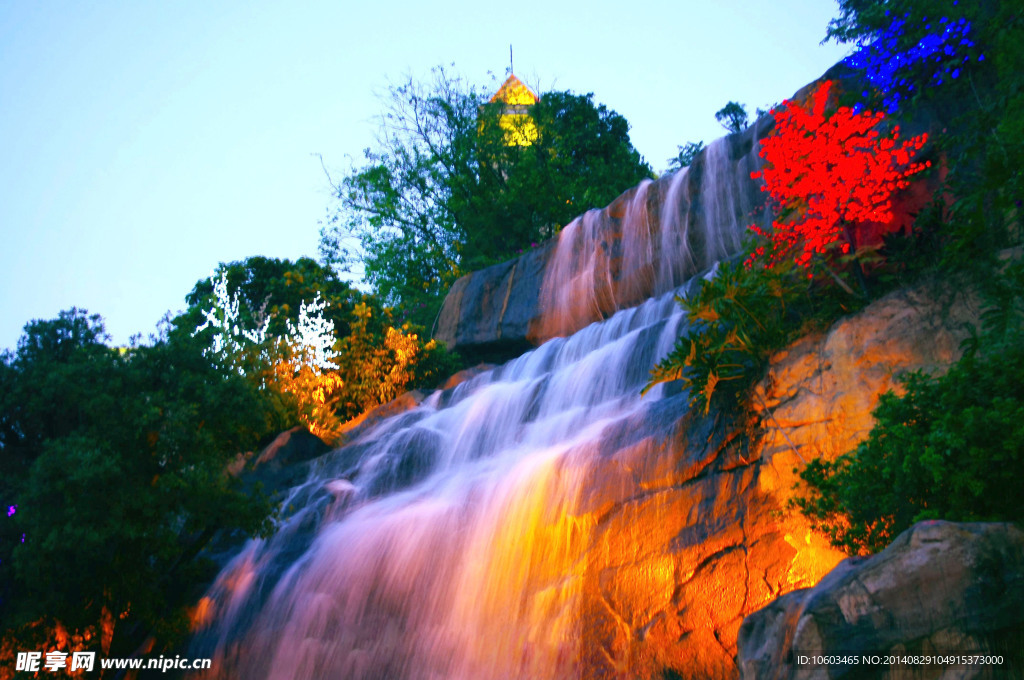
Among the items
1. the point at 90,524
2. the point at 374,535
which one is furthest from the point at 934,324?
the point at 90,524

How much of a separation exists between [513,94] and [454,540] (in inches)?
887

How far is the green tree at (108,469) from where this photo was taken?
758 cm

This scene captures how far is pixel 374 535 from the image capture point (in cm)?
915

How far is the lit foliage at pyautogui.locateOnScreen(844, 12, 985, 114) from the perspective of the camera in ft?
30.6

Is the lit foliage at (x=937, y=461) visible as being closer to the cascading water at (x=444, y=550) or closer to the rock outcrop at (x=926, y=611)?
the rock outcrop at (x=926, y=611)

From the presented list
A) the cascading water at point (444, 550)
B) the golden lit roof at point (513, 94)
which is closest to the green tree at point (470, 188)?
the golden lit roof at point (513, 94)

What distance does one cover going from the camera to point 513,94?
2748 cm

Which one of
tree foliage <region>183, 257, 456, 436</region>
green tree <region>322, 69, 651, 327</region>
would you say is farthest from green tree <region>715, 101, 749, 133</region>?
tree foliage <region>183, 257, 456, 436</region>

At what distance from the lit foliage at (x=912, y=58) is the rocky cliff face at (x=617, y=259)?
3.35m

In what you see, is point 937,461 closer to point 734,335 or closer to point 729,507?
point 729,507

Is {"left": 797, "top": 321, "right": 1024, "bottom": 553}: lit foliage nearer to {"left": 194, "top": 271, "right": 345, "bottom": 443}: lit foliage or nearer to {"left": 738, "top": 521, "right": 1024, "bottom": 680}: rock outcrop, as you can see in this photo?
{"left": 738, "top": 521, "right": 1024, "bottom": 680}: rock outcrop

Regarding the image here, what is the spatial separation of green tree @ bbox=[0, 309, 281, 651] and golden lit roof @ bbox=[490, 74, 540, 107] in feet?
62.3

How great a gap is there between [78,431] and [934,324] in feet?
29.2

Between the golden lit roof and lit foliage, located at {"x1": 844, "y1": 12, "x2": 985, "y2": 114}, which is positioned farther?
the golden lit roof
